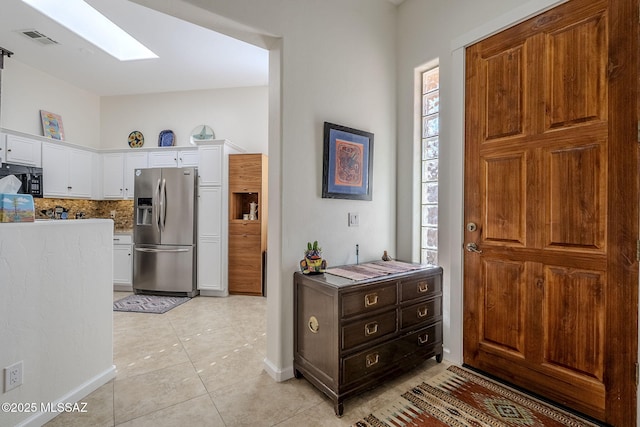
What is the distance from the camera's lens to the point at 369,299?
1886mm

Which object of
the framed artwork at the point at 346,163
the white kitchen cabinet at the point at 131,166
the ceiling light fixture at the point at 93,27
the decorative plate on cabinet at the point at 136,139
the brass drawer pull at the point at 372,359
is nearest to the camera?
the brass drawer pull at the point at 372,359

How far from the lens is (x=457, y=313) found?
91.4 inches

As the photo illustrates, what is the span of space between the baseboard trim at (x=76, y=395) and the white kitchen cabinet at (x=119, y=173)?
11.0 ft

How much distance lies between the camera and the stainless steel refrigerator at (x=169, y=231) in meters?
4.20

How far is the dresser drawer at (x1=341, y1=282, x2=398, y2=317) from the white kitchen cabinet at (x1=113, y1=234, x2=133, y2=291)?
4035mm

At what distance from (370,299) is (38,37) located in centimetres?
464

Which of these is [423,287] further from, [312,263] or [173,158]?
[173,158]

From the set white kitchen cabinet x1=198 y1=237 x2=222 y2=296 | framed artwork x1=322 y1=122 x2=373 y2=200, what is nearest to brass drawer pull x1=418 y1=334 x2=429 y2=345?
framed artwork x1=322 y1=122 x2=373 y2=200

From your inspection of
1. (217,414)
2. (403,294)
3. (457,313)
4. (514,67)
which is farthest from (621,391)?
(217,414)

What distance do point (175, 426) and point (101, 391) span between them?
2.43 feet

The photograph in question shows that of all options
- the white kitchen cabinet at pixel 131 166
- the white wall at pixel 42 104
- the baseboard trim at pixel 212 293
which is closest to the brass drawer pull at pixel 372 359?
the baseboard trim at pixel 212 293

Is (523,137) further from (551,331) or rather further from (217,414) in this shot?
(217,414)

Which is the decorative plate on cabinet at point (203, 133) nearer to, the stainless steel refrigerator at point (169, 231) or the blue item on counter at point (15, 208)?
the stainless steel refrigerator at point (169, 231)

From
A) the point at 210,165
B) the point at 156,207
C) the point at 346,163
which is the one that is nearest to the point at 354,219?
the point at 346,163
